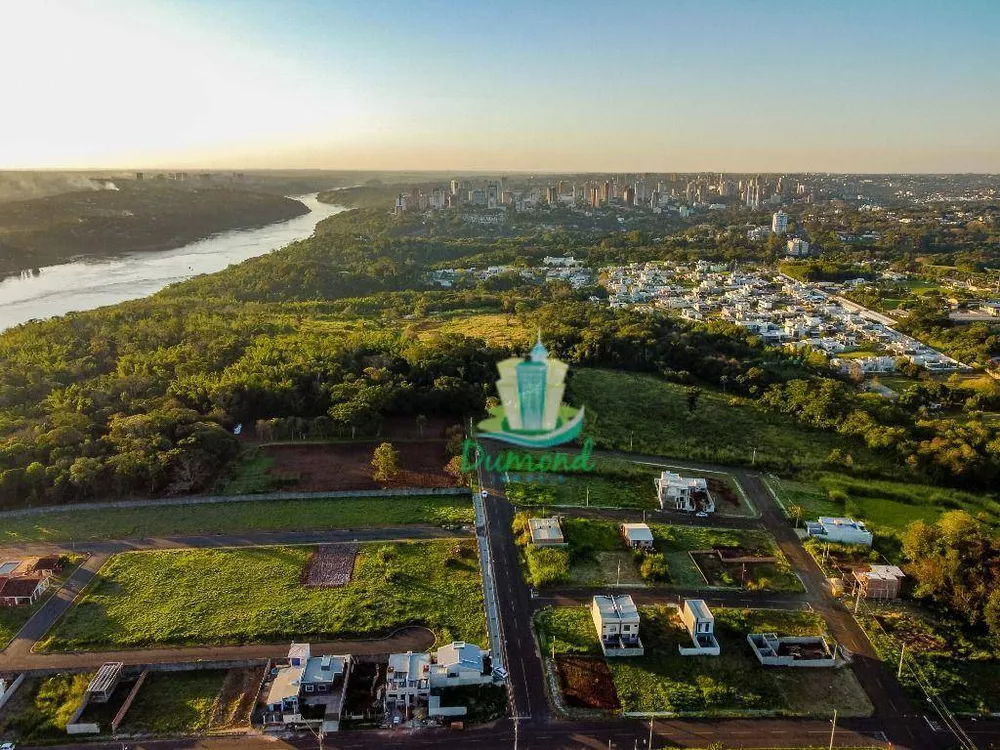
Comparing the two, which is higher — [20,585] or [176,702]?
[20,585]

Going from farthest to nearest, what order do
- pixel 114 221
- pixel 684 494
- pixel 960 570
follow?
pixel 114 221 < pixel 684 494 < pixel 960 570

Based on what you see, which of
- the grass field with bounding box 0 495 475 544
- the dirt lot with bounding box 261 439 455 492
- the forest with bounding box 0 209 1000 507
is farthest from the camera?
the dirt lot with bounding box 261 439 455 492

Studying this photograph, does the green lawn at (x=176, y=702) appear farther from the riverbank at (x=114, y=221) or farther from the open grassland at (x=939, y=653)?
the riverbank at (x=114, y=221)

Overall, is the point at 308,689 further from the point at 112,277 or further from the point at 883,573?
the point at 112,277

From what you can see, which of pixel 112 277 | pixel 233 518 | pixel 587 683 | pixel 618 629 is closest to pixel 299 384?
pixel 233 518

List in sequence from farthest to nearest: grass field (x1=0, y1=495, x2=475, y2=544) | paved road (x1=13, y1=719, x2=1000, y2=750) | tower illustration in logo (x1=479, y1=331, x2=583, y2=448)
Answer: tower illustration in logo (x1=479, y1=331, x2=583, y2=448) < grass field (x1=0, y1=495, x2=475, y2=544) < paved road (x1=13, y1=719, x2=1000, y2=750)

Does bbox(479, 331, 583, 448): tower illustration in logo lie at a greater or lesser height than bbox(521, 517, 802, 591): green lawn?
greater

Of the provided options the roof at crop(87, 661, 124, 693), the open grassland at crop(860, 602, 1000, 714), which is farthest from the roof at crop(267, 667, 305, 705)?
the open grassland at crop(860, 602, 1000, 714)

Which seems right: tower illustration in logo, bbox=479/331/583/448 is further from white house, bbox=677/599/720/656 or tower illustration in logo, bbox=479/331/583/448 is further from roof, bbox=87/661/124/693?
roof, bbox=87/661/124/693
